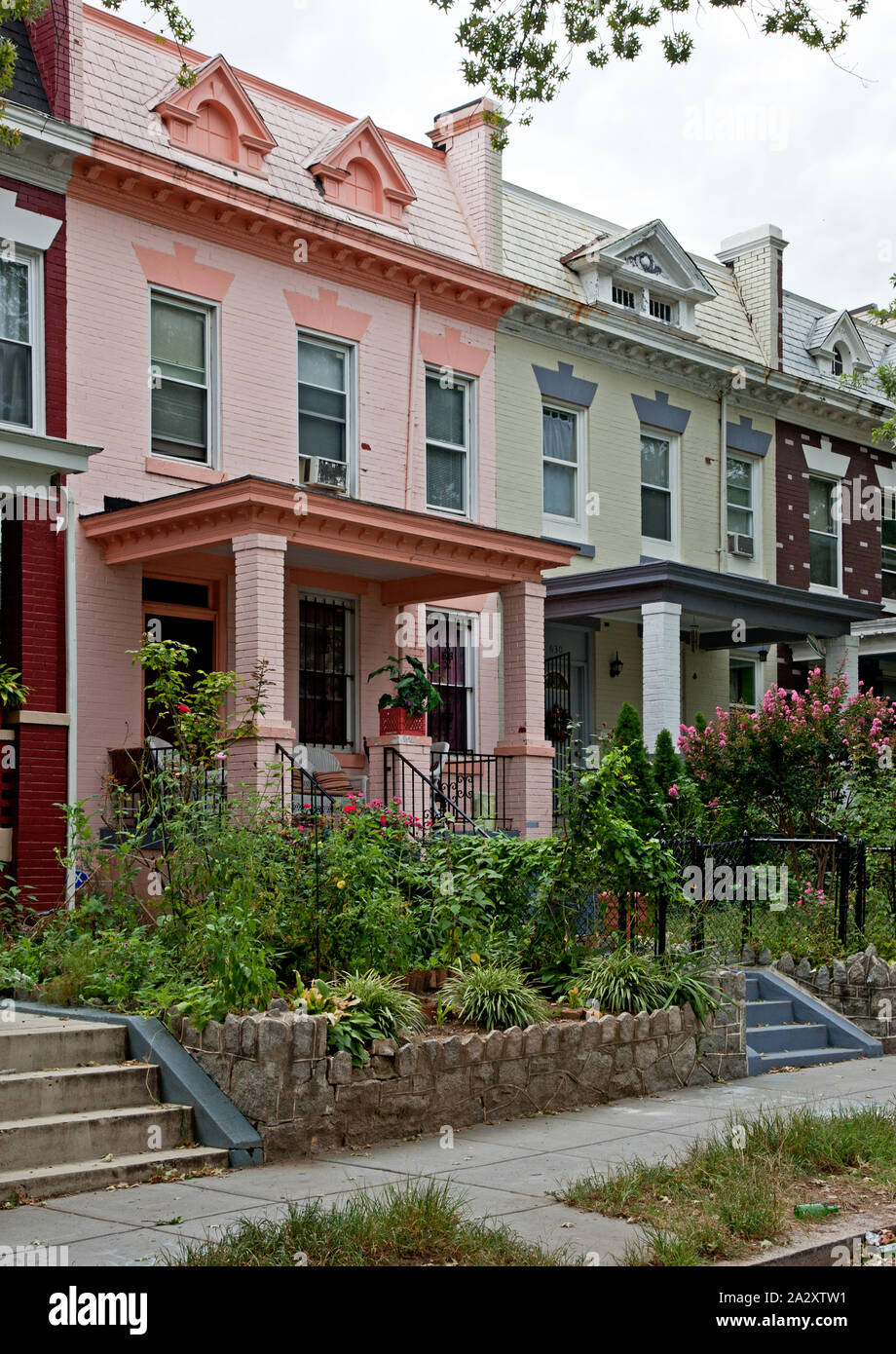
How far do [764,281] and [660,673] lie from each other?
852 cm

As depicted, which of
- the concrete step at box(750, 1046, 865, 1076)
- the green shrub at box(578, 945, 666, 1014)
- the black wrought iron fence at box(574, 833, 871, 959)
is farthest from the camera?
the concrete step at box(750, 1046, 865, 1076)

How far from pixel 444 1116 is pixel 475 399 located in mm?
10912

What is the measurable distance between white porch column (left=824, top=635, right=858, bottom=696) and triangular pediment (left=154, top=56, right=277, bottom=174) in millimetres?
10588

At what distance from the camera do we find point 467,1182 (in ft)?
22.8

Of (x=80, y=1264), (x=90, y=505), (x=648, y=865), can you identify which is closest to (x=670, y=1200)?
(x=80, y=1264)

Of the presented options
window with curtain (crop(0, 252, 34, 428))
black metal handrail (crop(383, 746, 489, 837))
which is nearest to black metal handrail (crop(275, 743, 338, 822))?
black metal handrail (crop(383, 746, 489, 837))

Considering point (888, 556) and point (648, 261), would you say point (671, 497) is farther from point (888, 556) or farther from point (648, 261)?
point (888, 556)

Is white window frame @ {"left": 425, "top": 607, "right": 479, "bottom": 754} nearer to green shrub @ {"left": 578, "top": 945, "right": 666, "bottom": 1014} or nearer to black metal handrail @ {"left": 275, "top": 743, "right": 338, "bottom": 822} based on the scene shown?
black metal handrail @ {"left": 275, "top": 743, "right": 338, "bottom": 822}

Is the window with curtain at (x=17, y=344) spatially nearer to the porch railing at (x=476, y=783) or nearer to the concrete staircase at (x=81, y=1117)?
the porch railing at (x=476, y=783)

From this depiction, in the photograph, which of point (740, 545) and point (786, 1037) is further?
point (740, 545)

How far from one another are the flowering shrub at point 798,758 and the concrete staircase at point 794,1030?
3337 mm

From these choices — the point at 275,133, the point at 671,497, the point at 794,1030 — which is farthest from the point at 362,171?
the point at 794,1030

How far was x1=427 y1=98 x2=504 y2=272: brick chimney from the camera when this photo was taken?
1792 centimetres

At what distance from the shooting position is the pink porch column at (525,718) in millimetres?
15078
